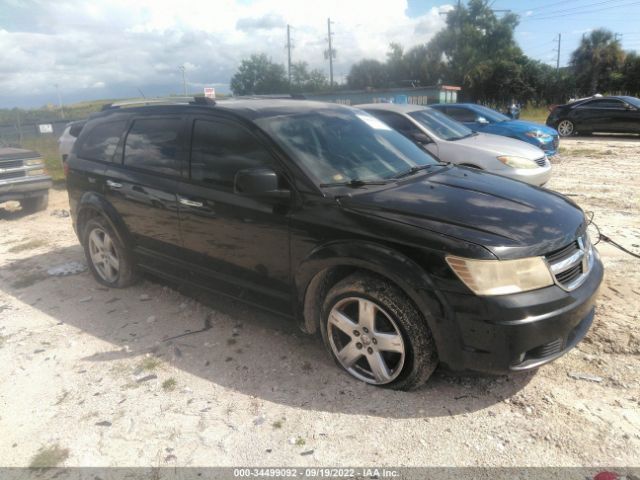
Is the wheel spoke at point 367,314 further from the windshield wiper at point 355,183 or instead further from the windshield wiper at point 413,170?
the windshield wiper at point 413,170

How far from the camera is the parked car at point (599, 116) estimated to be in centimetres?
1628

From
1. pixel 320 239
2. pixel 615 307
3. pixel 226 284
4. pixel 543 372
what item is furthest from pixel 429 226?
pixel 615 307

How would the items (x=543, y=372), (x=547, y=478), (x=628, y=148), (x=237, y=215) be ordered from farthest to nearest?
(x=628, y=148) → (x=237, y=215) → (x=543, y=372) → (x=547, y=478)

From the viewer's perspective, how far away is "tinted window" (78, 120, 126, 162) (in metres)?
4.66

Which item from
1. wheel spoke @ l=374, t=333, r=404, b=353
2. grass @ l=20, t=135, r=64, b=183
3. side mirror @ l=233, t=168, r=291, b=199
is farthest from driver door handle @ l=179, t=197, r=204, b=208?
grass @ l=20, t=135, r=64, b=183

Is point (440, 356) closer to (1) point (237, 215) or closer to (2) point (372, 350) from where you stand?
(2) point (372, 350)

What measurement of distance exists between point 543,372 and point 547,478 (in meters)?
0.96

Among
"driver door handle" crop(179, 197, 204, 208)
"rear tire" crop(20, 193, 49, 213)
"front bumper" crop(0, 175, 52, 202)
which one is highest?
"driver door handle" crop(179, 197, 204, 208)

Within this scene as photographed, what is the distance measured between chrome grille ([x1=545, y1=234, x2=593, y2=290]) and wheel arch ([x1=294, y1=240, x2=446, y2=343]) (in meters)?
0.70

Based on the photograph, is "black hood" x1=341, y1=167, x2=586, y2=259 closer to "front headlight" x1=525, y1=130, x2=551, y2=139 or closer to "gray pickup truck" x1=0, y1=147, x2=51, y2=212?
"gray pickup truck" x1=0, y1=147, x2=51, y2=212

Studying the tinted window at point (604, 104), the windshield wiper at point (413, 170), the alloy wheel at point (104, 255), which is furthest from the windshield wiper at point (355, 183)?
the tinted window at point (604, 104)

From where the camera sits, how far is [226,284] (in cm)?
375

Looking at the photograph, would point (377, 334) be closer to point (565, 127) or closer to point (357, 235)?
point (357, 235)

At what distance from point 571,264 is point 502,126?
887 cm
